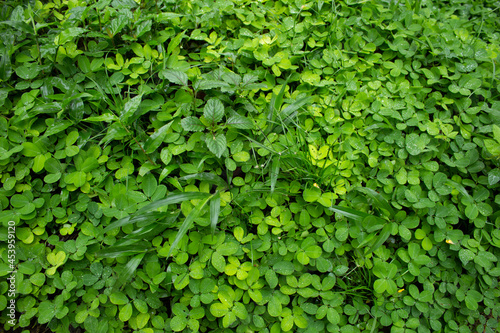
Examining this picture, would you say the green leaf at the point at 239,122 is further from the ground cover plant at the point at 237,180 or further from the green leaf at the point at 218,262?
the green leaf at the point at 218,262

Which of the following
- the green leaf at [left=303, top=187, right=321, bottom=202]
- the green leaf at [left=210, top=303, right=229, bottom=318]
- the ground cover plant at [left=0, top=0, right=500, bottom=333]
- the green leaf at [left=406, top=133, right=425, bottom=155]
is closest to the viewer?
the green leaf at [left=210, top=303, right=229, bottom=318]

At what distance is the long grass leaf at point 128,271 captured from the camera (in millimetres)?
1678

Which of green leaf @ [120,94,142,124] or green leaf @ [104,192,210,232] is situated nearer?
green leaf @ [104,192,210,232]

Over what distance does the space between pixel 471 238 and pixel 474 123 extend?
84 centimetres

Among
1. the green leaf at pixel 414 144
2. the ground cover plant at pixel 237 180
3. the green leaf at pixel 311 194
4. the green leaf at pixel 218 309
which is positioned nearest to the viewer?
the green leaf at pixel 218 309

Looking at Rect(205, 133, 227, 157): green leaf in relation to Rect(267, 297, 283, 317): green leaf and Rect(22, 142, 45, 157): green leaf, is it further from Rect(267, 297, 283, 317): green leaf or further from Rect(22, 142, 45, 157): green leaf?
Rect(22, 142, 45, 157): green leaf

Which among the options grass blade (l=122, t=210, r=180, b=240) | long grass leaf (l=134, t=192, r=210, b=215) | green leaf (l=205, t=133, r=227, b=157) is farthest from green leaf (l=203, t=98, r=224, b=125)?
grass blade (l=122, t=210, r=180, b=240)

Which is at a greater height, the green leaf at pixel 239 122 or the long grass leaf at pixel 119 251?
the green leaf at pixel 239 122

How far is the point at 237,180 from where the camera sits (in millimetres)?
1916

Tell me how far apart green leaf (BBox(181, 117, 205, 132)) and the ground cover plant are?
0.02 meters

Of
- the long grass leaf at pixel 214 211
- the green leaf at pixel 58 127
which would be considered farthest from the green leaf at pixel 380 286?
the green leaf at pixel 58 127

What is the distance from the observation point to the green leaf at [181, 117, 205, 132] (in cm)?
184

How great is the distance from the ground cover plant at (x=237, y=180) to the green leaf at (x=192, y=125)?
0.06ft

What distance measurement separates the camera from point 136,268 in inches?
67.8
